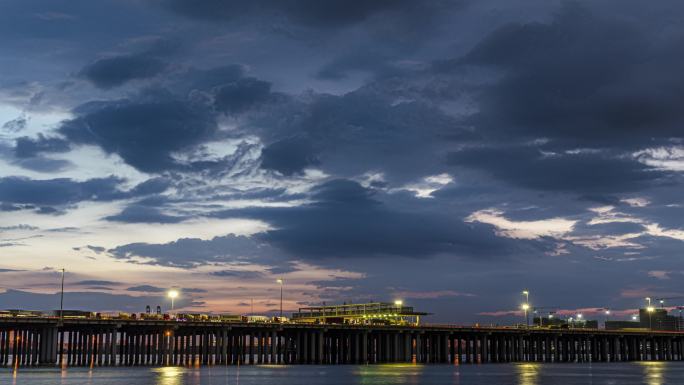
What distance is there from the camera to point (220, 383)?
104062 mm

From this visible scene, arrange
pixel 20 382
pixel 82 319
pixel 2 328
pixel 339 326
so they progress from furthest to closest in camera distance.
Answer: pixel 339 326 → pixel 2 328 → pixel 82 319 → pixel 20 382

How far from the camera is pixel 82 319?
15425cm

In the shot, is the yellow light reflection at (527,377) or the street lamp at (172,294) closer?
the yellow light reflection at (527,377)

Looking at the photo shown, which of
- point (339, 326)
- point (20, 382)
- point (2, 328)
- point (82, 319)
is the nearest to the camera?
point (20, 382)

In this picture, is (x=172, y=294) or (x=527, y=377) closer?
(x=527, y=377)

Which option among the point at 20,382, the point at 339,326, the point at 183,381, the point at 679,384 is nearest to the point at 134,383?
the point at 183,381

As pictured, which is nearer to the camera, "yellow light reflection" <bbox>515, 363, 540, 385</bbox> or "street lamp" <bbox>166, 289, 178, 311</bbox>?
"yellow light reflection" <bbox>515, 363, 540, 385</bbox>

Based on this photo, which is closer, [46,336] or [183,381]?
[183,381]

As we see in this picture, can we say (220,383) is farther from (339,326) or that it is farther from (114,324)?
(339,326)

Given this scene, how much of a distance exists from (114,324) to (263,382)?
212ft

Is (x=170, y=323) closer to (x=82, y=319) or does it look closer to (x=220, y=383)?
(x=82, y=319)

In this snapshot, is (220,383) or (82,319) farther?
(82,319)

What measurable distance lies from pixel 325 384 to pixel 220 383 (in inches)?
532

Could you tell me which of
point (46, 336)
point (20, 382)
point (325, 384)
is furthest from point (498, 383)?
point (46, 336)
